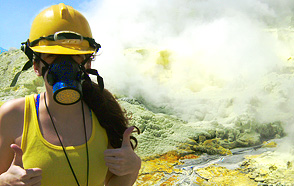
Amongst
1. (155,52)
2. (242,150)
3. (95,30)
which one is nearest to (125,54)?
(155,52)

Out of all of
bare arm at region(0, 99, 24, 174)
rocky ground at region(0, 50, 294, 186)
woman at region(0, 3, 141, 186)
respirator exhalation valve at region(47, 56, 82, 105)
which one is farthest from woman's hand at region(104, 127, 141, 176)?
rocky ground at region(0, 50, 294, 186)

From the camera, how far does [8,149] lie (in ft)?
3.57

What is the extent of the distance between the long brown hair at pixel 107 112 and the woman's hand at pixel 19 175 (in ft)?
1.08

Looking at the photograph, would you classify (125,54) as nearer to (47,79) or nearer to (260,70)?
(260,70)

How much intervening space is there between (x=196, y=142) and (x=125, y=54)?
3243mm

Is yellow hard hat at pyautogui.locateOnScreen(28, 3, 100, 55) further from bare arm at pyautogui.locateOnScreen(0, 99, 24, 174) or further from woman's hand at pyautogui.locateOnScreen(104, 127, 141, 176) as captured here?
woman's hand at pyautogui.locateOnScreen(104, 127, 141, 176)

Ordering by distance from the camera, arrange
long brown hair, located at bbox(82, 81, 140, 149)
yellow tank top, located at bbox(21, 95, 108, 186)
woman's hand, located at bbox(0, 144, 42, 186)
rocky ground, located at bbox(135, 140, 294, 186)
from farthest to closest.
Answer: rocky ground, located at bbox(135, 140, 294, 186) < long brown hair, located at bbox(82, 81, 140, 149) < yellow tank top, located at bbox(21, 95, 108, 186) < woman's hand, located at bbox(0, 144, 42, 186)

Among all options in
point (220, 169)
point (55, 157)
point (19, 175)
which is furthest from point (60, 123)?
point (220, 169)

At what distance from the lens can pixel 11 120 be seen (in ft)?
3.60

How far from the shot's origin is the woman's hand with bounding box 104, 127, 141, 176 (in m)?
1.11

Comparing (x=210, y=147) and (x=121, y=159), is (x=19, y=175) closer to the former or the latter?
(x=121, y=159)

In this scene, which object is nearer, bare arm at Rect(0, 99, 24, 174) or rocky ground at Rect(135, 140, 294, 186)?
bare arm at Rect(0, 99, 24, 174)

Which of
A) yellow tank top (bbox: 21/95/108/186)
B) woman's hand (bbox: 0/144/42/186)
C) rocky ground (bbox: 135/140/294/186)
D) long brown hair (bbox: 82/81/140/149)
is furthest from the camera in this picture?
rocky ground (bbox: 135/140/294/186)

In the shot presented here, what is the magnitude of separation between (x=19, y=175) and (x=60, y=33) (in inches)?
19.8
